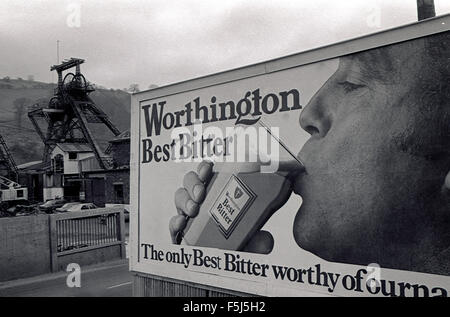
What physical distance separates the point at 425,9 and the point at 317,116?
3846 mm

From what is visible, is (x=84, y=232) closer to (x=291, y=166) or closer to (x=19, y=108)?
(x=291, y=166)

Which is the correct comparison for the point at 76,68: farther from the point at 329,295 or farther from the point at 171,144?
the point at 329,295

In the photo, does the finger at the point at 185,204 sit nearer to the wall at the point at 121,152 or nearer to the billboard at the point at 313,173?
the billboard at the point at 313,173

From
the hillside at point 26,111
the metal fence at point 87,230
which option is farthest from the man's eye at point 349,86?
the hillside at point 26,111

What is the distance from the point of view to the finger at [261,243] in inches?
211

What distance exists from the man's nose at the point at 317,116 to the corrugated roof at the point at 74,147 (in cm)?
4084

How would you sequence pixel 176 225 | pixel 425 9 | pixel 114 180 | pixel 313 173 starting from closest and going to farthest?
1. pixel 313 173
2. pixel 176 225
3. pixel 425 9
4. pixel 114 180

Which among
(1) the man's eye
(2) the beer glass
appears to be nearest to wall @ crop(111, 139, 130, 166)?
(2) the beer glass

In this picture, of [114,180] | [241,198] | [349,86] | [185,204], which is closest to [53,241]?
[185,204]

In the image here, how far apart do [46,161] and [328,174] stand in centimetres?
4800

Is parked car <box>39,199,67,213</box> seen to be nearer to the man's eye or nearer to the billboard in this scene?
the billboard

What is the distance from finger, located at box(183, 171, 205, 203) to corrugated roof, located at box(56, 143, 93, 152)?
128 ft

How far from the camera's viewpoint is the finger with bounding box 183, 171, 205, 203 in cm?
618

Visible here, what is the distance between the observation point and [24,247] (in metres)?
12.6
